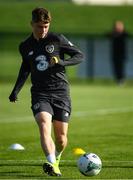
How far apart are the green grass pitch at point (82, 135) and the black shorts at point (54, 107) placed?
0.76 metres

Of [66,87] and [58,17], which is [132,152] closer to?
[66,87]

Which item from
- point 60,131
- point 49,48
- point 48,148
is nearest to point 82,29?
point 49,48

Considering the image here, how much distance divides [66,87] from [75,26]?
37110 mm

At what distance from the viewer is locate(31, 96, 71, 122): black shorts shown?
1059 centimetres

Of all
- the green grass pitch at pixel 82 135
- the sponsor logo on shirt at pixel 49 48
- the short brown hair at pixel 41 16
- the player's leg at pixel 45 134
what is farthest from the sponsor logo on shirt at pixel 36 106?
the short brown hair at pixel 41 16

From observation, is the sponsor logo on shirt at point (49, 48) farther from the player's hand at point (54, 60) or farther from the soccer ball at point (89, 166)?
the soccer ball at point (89, 166)

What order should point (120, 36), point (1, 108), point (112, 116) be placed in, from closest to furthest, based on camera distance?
point (112, 116)
point (1, 108)
point (120, 36)

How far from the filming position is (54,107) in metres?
10.8

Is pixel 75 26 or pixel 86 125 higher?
pixel 86 125

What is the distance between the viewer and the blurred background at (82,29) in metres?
37.9

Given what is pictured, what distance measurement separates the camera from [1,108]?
22375mm

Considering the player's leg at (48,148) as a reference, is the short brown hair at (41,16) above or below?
above

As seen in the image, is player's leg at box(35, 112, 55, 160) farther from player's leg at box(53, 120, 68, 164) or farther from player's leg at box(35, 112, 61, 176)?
player's leg at box(53, 120, 68, 164)

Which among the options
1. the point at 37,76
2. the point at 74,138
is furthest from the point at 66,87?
the point at 74,138
